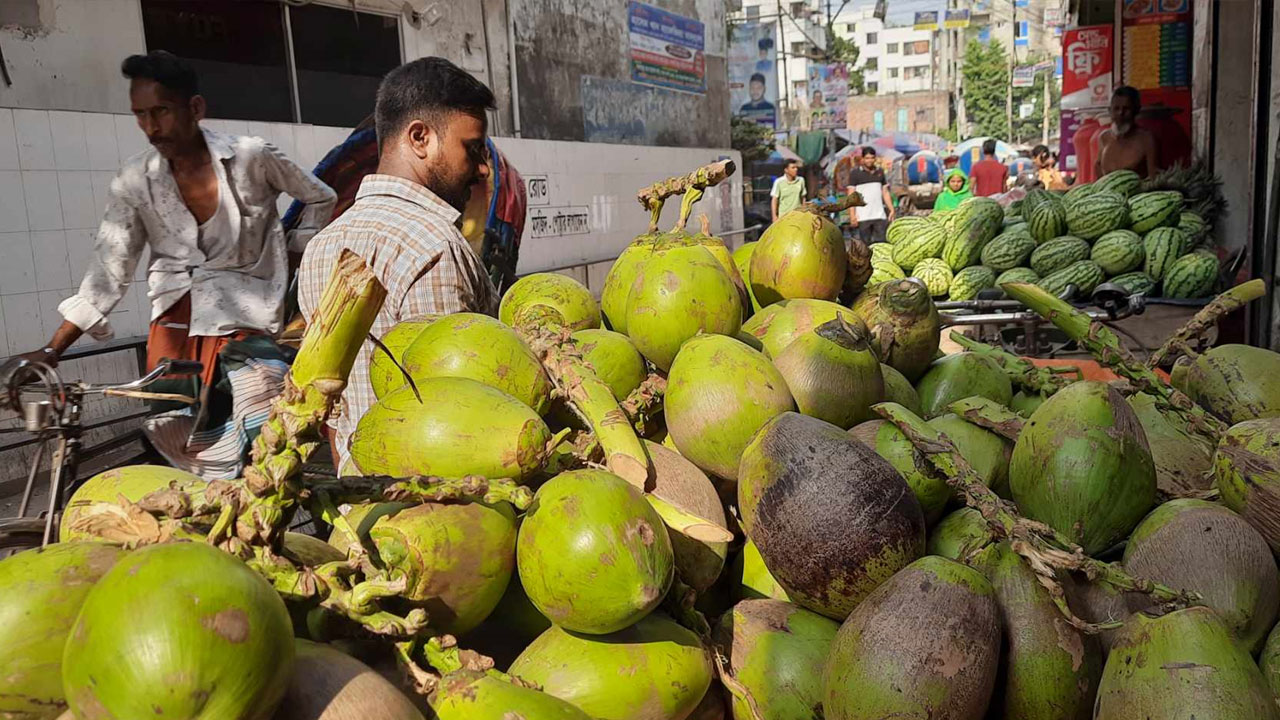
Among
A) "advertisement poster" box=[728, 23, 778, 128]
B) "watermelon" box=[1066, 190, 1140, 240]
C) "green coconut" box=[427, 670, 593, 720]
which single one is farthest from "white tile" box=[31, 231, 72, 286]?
"advertisement poster" box=[728, 23, 778, 128]

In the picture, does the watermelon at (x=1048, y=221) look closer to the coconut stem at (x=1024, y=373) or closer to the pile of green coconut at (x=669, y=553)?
the coconut stem at (x=1024, y=373)

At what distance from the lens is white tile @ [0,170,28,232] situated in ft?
22.4

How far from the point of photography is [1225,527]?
61.6 inches

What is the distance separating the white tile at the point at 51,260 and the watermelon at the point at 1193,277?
8.24 metres

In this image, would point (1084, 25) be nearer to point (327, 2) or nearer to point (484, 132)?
point (327, 2)

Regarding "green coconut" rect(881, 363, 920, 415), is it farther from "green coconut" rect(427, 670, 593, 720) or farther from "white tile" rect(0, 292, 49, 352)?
"white tile" rect(0, 292, 49, 352)

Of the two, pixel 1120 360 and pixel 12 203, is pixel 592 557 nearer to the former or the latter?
pixel 1120 360

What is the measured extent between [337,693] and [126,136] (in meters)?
8.10

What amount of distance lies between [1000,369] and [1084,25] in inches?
533

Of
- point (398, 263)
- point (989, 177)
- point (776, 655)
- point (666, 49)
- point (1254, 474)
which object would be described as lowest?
point (776, 655)

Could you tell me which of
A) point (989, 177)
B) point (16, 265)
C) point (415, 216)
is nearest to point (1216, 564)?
point (415, 216)

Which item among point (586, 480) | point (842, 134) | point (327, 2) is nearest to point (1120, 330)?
point (586, 480)

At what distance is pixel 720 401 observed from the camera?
180 centimetres

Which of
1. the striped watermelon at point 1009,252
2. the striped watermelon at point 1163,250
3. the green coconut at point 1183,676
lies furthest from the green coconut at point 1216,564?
the striped watermelon at point 1009,252
